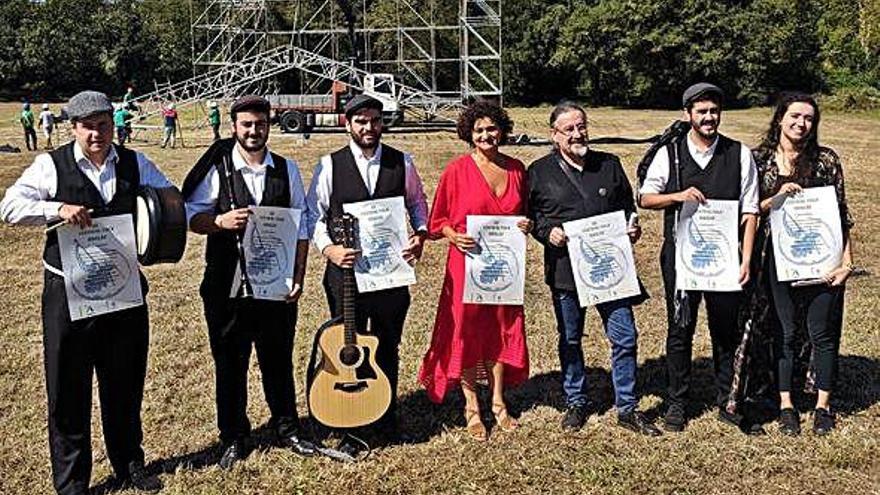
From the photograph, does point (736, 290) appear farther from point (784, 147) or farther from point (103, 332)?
point (103, 332)

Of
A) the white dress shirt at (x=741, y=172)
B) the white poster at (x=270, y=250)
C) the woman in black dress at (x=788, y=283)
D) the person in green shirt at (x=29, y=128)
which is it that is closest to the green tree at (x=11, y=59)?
the person in green shirt at (x=29, y=128)

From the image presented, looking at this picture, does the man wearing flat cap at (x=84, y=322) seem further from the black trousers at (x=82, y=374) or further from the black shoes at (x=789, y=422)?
the black shoes at (x=789, y=422)

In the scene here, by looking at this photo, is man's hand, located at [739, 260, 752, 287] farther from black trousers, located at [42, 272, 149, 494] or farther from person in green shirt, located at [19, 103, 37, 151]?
person in green shirt, located at [19, 103, 37, 151]

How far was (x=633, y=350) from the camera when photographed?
450 centimetres

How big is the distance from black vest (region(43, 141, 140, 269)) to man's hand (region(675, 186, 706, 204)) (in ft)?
8.19

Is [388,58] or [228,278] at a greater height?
[388,58]

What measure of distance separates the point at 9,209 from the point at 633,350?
299 centimetres

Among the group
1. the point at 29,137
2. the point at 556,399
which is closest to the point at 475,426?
the point at 556,399

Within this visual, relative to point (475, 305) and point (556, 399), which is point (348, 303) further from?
point (556, 399)

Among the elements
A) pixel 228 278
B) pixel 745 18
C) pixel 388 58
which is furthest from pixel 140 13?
pixel 228 278

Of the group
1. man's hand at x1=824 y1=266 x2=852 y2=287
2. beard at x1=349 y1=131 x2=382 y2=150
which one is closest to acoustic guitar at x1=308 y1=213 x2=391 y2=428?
beard at x1=349 y1=131 x2=382 y2=150

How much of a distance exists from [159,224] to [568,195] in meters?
1.95

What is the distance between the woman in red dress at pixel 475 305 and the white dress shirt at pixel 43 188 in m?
1.58

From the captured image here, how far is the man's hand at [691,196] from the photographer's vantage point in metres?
4.17
